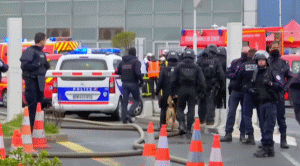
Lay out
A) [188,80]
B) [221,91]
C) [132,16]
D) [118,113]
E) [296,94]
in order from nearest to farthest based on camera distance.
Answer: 1. [296,94]
2. [188,80]
3. [221,91]
4. [118,113]
5. [132,16]

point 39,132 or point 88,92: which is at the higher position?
point 88,92

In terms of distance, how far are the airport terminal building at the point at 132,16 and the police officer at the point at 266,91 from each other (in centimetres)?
3521


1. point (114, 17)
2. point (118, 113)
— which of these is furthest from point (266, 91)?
point (114, 17)

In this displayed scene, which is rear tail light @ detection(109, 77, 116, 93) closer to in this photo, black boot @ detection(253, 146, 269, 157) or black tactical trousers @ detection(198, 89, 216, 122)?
black tactical trousers @ detection(198, 89, 216, 122)

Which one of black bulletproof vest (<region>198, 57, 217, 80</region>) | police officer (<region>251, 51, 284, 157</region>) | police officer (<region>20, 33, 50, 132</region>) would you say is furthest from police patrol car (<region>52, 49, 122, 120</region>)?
police officer (<region>251, 51, 284, 157</region>)

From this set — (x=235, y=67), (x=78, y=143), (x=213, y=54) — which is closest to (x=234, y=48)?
(x=213, y=54)

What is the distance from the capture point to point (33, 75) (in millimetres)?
13164

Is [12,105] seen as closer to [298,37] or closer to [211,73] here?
[211,73]

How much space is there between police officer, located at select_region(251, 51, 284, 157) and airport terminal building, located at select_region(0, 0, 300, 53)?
35208 mm

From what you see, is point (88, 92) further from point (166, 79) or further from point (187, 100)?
point (187, 100)

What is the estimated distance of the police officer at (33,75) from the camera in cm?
1304

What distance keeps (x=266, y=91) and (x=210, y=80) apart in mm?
4353

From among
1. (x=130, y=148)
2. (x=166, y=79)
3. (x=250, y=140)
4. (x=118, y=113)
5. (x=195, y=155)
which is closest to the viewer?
(x=195, y=155)

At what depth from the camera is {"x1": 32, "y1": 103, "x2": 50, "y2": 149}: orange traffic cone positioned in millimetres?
12641
